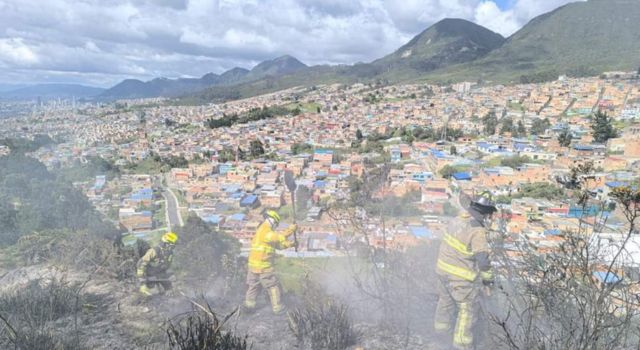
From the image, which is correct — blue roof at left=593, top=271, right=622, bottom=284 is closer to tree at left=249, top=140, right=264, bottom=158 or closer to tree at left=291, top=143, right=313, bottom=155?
tree at left=291, top=143, right=313, bottom=155

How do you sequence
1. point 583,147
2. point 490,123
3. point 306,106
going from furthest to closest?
1. point 306,106
2. point 490,123
3. point 583,147

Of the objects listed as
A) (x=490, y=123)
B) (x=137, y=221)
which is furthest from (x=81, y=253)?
(x=490, y=123)

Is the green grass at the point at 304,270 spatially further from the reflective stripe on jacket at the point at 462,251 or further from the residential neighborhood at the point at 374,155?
the reflective stripe on jacket at the point at 462,251

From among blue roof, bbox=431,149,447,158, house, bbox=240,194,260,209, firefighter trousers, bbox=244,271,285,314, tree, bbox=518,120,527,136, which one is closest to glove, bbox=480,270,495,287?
firefighter trousers, bbox=244,271,285,314

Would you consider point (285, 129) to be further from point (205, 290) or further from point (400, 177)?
point (205, 290)

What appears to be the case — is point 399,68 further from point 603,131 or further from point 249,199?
point 249,199

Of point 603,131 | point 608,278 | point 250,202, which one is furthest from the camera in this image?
point 603,131
